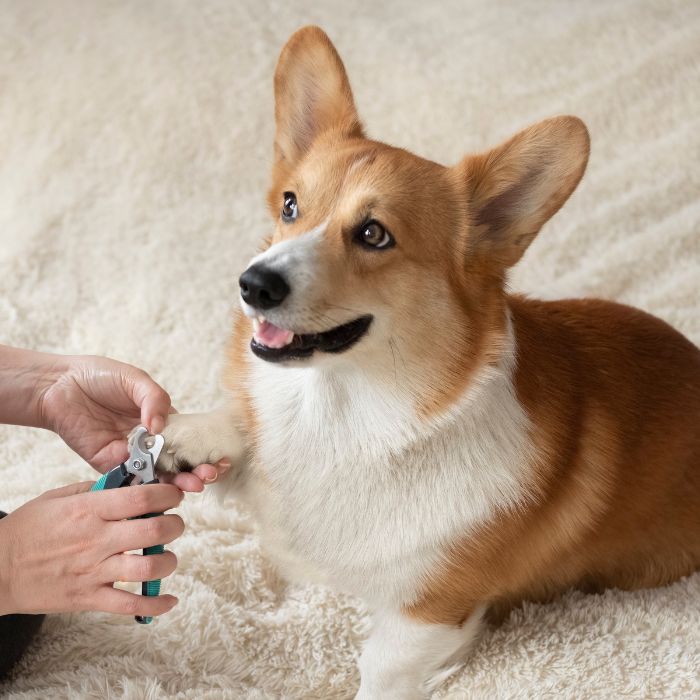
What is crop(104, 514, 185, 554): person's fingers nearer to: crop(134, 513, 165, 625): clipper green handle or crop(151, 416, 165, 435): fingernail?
crop(134, 513, 165, 625): clipper green handle

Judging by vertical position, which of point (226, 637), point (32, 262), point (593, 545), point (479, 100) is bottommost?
point (226, 637)

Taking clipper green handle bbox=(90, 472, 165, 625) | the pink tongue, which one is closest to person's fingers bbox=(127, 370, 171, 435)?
clipper green handle bbox=(90, 472, 165, 625)

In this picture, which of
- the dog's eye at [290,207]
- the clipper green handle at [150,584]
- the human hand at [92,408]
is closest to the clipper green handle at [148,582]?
the clipper green handle at [150,584]

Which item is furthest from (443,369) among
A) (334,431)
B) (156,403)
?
(156,403)

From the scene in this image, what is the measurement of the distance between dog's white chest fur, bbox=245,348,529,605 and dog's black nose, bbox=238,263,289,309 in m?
0.18

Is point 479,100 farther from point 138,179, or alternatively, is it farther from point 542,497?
point 542,497

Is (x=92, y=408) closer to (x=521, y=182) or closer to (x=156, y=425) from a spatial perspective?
(x=156, y=425)

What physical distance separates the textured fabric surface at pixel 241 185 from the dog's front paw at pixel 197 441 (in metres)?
0.35

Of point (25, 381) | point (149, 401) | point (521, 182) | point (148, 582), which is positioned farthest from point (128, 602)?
point (521, 182)

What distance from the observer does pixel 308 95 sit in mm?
1509

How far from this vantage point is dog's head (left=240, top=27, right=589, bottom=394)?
3.95 feet

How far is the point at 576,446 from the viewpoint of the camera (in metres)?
1.45

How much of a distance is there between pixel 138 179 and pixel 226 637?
4.66ft

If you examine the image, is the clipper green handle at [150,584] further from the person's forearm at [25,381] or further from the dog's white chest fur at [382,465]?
the person's forearm at [25,381]
